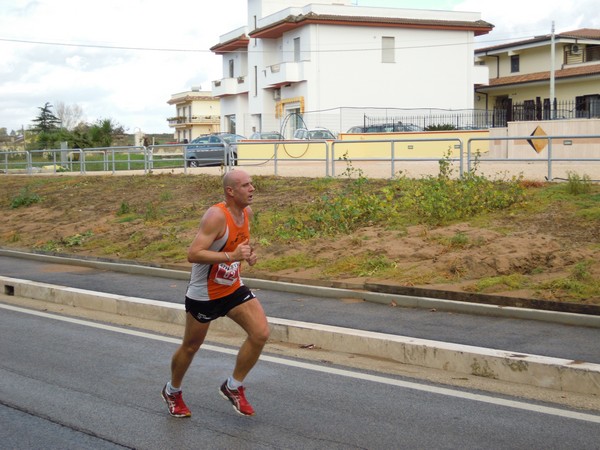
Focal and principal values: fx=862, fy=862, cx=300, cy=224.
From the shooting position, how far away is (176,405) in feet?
21.5

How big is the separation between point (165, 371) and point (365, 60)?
157 ft

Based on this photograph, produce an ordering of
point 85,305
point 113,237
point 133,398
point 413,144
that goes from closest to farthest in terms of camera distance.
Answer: point 133,398, point 85,305, point 113,237, point 413,144

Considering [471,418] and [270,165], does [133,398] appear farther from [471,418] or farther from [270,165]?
[270,165]

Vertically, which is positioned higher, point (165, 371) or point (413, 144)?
point (413, 144)

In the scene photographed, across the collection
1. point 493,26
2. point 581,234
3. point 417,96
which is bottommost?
point 581,234

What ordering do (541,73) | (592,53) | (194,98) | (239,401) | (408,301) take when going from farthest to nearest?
(194,98), (592,53), (541,73), (408,301), (239,401)

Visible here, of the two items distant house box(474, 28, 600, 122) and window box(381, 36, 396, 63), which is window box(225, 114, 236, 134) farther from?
distant house box(474, 28, 600, 122)

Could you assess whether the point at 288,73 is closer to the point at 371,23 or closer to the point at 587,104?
the point at 371,23

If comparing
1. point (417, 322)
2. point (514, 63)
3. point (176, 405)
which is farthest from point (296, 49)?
point (176, 405)

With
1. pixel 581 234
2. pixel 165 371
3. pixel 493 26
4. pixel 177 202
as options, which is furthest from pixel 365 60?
pixel 165 371

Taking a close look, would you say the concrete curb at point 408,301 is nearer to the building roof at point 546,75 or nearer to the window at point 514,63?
the building roof at point 546,75

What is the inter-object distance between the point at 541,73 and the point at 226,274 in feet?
174

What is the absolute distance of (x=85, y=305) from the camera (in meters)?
12.1

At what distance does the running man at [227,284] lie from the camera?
20.2 feet
